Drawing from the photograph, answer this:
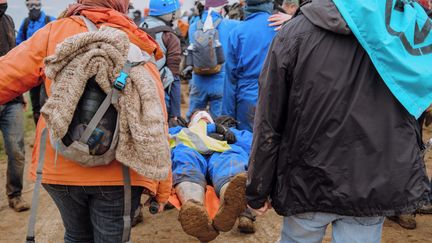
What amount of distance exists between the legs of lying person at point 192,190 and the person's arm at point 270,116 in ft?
2.42

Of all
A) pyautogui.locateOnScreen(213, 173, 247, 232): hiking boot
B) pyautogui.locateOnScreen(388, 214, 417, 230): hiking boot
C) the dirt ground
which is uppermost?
pyautogui.locateOnScreen(213, 173, 247, 232): hiking boot

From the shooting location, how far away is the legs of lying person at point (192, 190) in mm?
2941

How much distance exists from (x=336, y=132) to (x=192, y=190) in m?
1.51

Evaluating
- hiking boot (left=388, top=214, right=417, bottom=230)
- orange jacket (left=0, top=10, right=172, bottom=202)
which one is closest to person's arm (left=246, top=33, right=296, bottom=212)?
orange jacket (left=0, top=10, right=172, bottom=202)

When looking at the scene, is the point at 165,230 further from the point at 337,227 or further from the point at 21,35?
the point at 21,35

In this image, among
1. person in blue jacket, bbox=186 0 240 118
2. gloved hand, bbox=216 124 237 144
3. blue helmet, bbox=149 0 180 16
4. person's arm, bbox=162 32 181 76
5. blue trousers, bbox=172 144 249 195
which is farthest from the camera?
person in blue jacket, bbox=186 0 240 118

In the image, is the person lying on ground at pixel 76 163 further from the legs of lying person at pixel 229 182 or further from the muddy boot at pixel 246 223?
the muddy boot at pixel 246 223

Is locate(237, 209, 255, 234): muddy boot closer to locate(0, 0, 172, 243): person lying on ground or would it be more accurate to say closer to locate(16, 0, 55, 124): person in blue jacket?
locate(0, 0, 172, 243): person lying on ground

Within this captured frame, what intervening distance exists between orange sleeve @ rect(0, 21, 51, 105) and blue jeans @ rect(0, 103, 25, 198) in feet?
8.47

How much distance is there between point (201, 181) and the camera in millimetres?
3510

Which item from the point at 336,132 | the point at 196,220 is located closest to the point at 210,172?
the point at 196,220

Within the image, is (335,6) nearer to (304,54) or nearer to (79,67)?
(304,54)

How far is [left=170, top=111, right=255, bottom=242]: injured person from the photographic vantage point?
2957 millimetres

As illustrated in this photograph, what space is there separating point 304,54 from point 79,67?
1.05 metres
